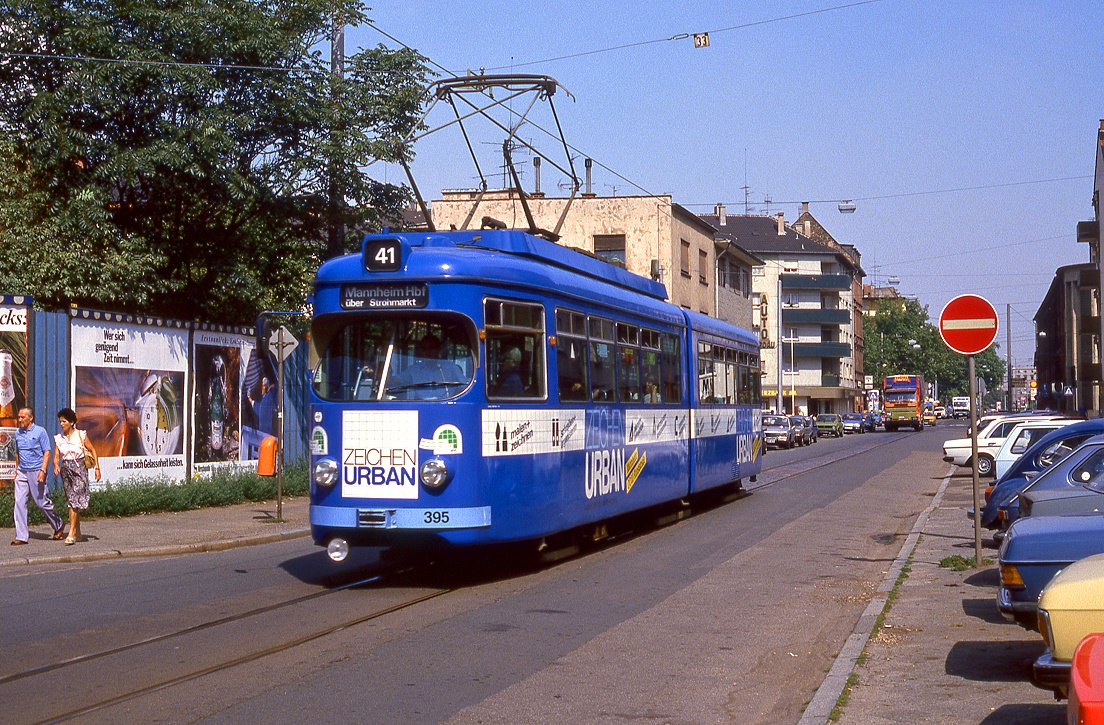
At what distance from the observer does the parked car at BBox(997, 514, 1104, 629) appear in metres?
7.25

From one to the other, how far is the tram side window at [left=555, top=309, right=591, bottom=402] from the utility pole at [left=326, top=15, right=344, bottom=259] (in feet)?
34.7

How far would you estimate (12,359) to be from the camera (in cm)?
1842

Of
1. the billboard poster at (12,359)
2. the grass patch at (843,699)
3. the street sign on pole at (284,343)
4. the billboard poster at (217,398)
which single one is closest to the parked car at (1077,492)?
the grass patch at (843,699)

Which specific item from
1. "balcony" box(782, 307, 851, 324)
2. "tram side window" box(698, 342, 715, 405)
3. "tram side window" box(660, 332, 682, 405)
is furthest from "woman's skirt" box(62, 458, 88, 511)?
"balcony" box(782, 307, 851, 324)

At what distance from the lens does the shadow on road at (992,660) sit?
7.87 metres

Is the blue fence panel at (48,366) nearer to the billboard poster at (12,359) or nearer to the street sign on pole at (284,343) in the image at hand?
the billboard poster at (12,359)

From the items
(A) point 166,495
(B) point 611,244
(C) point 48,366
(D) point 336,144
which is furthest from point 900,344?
(C) point 48,366

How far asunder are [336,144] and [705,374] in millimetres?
8124

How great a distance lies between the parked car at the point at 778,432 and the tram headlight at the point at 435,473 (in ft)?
146

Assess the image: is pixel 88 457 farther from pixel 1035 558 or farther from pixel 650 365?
pixel 1035 558

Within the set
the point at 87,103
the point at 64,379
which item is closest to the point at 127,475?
the point at 64,379

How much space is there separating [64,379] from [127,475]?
82.2 inches

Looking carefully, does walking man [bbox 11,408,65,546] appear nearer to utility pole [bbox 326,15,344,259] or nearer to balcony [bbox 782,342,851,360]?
utility pole [bbox 326,15,344,259]

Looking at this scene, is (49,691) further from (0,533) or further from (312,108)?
(312,108)
